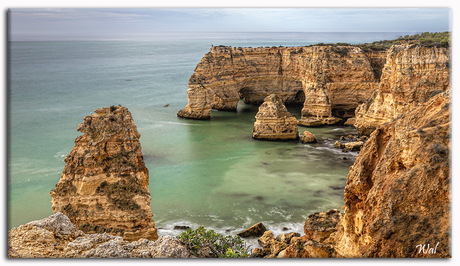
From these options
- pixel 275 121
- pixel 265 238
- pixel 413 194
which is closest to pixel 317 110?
pixel 275 121

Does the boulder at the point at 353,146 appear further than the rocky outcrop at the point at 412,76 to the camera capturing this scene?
Yes

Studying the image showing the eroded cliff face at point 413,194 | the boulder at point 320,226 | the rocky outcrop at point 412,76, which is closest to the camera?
the eroded cliff face at point 413,194

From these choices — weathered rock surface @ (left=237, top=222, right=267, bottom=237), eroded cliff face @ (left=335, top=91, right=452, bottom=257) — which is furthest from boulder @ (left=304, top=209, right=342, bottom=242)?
weathered rock surface @ (left=237, top=222, right=267, bottom=237)

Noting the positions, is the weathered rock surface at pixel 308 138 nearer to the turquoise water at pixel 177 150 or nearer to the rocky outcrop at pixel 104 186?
the turquoise water at pixel 177 150

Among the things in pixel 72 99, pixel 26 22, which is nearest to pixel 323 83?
pixel 72 99

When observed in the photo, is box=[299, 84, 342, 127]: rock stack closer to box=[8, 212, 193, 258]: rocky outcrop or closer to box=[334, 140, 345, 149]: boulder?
box=[334, 140, 345, 149]: boulder

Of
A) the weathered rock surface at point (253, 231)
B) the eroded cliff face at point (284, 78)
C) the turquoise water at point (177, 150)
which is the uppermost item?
the eroded cliff face at point (284, 78)

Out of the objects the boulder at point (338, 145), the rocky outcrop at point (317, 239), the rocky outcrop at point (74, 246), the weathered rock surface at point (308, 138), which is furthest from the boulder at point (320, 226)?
the weathered rock surface at point (308, 138)

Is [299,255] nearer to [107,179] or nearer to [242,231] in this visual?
[107,179]
